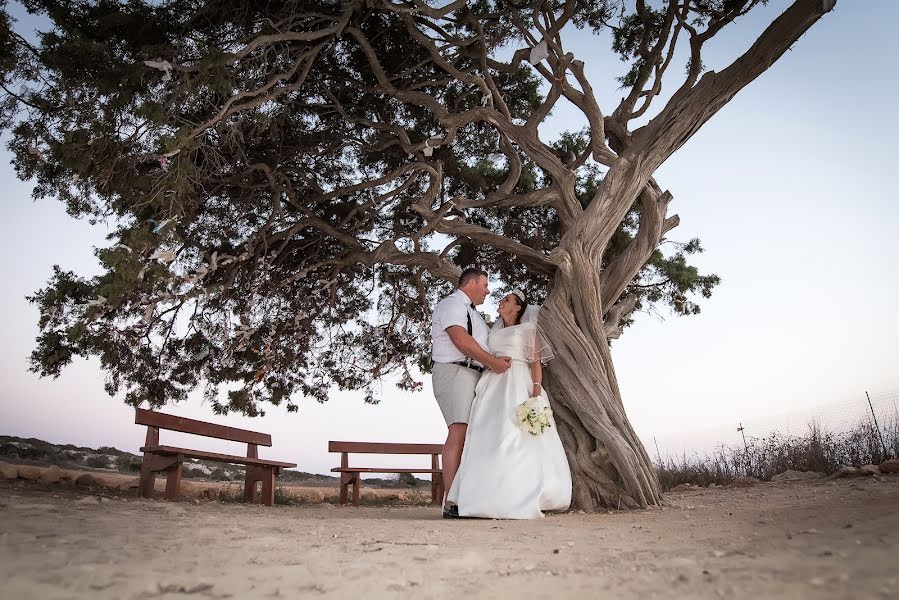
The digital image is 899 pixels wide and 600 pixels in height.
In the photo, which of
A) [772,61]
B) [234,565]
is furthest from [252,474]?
[772,61]

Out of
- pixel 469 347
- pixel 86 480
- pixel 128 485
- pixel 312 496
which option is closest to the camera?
pixel 469 347

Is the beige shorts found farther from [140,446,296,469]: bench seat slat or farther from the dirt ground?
[140,446,296,469]: bench seat slat

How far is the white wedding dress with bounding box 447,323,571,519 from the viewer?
5.16 metres

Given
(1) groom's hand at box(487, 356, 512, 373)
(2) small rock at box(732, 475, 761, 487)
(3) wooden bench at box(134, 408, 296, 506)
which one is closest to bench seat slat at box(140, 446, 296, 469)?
(3) wooden bench at box(134, 408, 296, 506)

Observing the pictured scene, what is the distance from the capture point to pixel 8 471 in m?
7.27

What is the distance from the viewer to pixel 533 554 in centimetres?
278

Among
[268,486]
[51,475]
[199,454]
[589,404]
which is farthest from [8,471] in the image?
[589,404]

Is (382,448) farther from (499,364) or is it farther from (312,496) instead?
(499,364)

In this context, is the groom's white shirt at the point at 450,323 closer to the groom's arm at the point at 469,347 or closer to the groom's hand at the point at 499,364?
the groom's arm at the point at 469,347

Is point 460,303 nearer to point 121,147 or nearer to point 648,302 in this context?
Answer: point 121,147

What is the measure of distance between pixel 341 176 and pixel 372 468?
14.3 feet

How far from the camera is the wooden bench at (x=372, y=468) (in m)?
9.48

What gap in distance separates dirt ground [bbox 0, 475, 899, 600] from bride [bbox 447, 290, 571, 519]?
1262 millimetres

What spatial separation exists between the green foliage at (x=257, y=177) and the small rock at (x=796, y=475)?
8.50ft
